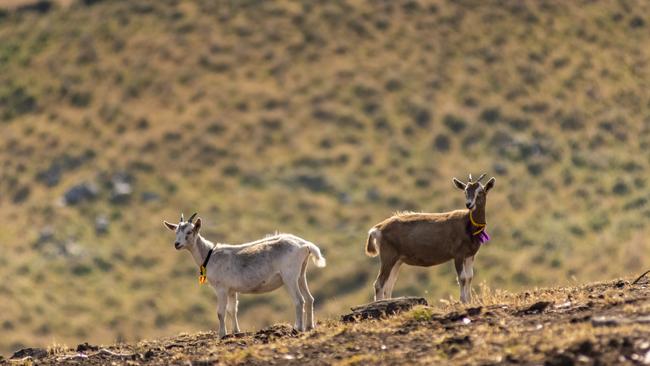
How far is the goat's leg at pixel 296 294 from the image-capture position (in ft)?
67.7

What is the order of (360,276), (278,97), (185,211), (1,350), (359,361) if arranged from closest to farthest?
(359,361), (1,350), (360,276), (185,211), (278,97)

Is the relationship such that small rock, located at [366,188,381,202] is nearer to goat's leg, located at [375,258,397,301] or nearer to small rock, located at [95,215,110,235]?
small rock, located at [95,215,110,235]

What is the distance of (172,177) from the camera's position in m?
70.8

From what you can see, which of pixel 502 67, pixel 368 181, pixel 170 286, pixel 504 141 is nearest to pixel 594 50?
pixel 502 67

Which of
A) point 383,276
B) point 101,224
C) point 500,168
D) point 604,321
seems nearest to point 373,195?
point 500,168

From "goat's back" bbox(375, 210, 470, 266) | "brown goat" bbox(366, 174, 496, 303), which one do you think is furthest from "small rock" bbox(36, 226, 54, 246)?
"goat's back" bbox(375, 210, 470, 266)

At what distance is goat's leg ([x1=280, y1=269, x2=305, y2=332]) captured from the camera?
2062 cm

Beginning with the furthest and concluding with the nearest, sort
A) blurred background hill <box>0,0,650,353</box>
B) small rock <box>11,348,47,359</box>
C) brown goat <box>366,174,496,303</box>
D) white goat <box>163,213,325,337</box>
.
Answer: blurred background hill <box>0,0,650,353</box>, brown goat <box>366,174,496,303</box>, small rock <box>11,348,47,359</box>, white goat <box>163,213,325,337</box>

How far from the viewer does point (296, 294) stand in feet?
68.3

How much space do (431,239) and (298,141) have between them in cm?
5054

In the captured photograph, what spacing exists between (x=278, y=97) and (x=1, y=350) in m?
27.7

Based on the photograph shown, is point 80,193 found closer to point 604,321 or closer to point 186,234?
point 186,234

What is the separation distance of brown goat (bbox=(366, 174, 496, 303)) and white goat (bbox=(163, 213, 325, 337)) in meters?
2.09

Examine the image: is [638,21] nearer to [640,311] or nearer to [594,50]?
[594,50]
